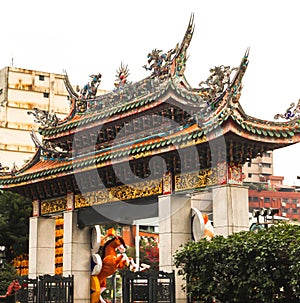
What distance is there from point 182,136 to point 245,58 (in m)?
2.80

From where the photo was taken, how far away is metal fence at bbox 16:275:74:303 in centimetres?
2009

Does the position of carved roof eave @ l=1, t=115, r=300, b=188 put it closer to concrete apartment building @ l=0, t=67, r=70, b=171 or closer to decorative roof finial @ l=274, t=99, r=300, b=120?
decorative roof finial @ l=274, t=99, r=300, b=120

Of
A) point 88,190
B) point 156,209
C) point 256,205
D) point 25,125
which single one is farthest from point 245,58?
point 256,205

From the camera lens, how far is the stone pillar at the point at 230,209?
17.2m

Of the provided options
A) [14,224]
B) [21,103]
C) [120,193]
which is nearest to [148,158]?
[120,193]

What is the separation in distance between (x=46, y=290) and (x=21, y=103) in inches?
1343

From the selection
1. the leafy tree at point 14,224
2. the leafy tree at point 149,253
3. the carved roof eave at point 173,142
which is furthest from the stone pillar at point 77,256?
the leafy tree at point 149,253

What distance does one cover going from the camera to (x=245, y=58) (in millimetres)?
16203

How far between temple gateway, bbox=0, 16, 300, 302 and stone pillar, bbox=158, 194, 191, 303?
1.2 inches

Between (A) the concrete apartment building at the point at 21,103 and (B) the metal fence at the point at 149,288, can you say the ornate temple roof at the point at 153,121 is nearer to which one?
(B) the metal fence at the point at 149,288

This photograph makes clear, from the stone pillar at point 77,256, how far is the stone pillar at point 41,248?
1616 mm

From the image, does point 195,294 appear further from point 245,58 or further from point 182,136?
point 245,58

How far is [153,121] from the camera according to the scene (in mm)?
20234

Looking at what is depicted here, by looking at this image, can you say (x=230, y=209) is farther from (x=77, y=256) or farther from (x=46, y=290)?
(x=77, y=256)
